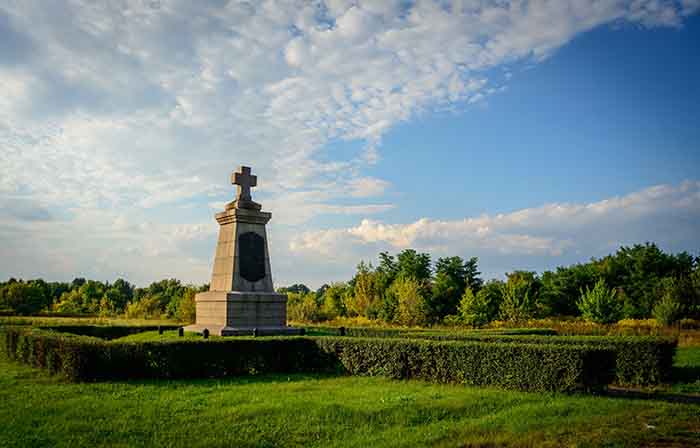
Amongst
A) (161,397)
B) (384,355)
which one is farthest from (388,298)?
(161,397)

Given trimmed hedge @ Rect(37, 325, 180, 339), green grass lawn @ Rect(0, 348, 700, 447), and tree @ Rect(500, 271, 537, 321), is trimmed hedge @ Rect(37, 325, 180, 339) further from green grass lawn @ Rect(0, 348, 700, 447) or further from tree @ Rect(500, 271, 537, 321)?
tree @ Rect(500, 271, 537, 321)

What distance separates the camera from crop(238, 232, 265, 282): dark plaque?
72.9 ft

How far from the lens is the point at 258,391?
1138cm

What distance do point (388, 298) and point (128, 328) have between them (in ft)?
84.0

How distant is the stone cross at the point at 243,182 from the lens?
2350 cm

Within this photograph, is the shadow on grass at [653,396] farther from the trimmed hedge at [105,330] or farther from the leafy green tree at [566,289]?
the leafy green tree at [566,289]

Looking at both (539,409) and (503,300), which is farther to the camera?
(503,300)

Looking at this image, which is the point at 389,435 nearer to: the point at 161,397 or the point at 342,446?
the point at 342,446

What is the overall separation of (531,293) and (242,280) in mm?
31250

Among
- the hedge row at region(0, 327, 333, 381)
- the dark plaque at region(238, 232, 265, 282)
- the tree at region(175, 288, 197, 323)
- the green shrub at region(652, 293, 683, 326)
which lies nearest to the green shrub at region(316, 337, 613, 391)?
the hedge row at region(0, 327, 333, 381)

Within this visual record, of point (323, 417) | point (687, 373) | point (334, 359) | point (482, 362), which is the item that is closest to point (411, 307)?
point (687, 373)

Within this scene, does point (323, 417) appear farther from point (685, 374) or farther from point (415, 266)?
point (415, 266)

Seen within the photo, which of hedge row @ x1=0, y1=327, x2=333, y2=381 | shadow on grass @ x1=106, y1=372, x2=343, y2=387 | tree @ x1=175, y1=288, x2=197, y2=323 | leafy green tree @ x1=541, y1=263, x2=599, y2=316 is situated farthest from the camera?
leafy green tree @ x1=541, y1=263, x2=599, y2=316

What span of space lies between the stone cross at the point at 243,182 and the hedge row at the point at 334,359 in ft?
32.6
